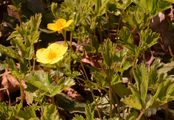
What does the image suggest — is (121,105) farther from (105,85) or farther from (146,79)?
(146,79)

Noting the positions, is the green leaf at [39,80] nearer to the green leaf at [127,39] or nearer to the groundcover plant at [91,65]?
the groundcover plant at [91,65]

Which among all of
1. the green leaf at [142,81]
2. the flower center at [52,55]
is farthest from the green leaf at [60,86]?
the green leaf at [142,81]

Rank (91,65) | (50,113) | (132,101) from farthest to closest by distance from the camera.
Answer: (91,65), (50,113), (132,101)

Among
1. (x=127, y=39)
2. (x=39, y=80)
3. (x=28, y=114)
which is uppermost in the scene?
(x=127, y=39)

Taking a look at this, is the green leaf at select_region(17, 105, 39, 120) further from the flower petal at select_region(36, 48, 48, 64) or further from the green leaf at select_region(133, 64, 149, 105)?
the green leaf at select_region(133, 64, 149, 105)

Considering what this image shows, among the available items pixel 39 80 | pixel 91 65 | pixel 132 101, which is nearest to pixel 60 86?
pixel 39 80

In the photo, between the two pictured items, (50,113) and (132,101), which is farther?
(50,113)

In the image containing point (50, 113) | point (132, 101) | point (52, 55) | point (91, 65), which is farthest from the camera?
point (91, 65)

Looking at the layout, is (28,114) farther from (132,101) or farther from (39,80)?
(132,101)
